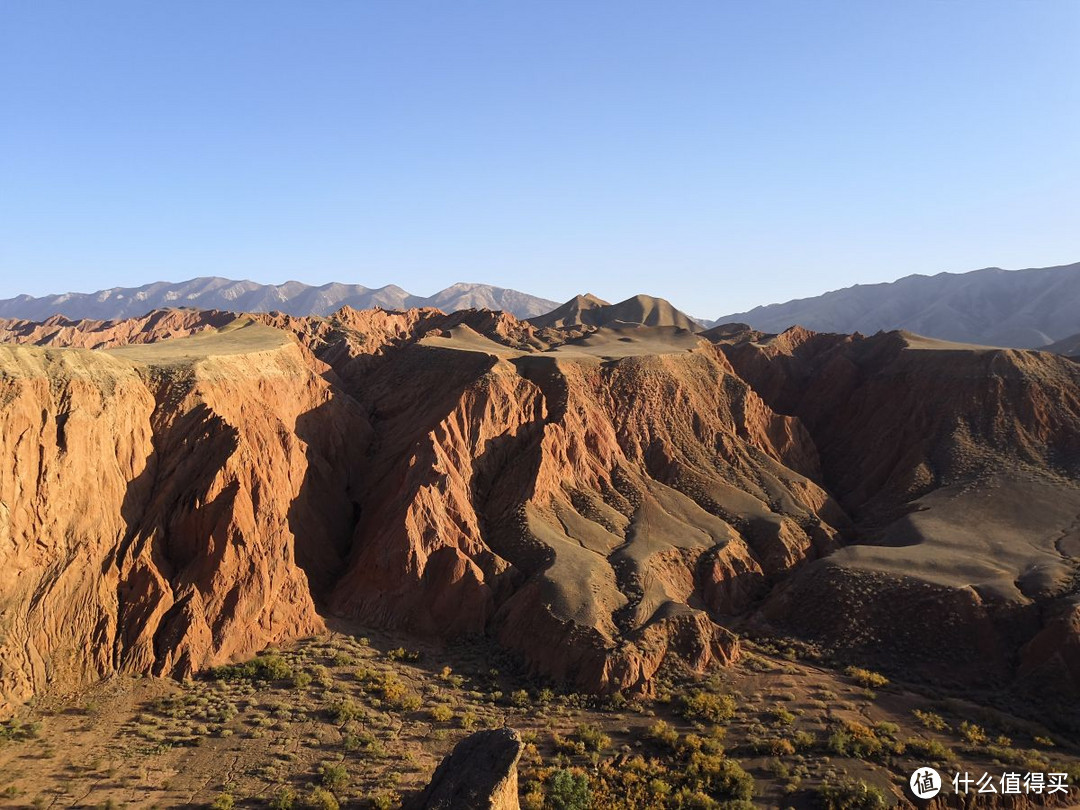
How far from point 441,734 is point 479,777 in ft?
33.1

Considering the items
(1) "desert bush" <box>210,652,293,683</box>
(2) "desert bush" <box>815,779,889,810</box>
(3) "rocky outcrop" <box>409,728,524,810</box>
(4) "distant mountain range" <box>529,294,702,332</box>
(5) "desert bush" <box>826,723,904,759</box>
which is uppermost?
(4) "distant mountain range" <box>529,294,702,332</box>

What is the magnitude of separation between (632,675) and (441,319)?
84050 mm

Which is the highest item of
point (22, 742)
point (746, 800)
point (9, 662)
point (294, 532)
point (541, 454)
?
point (541, 454)

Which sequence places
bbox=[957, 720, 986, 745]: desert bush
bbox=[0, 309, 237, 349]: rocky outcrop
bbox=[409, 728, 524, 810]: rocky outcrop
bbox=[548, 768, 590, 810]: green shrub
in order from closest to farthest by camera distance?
1. bbox=[409, 728, 524, 810]: rocky outcrop
2. bbox=[548, 768, 590, 810]: green shrub
3. bbox=[957, 720, 986, 745]: desert bush
4. bbox=[0, 309, 237, 349]: rocky outcrop

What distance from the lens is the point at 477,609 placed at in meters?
38.8

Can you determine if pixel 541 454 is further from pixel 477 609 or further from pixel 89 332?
pixel 89 332

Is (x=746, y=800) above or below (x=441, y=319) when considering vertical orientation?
below

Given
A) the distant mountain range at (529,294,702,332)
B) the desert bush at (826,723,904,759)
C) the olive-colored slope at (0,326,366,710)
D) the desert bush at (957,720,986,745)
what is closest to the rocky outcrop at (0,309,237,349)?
the distant mountain range at (529,294,702,332)

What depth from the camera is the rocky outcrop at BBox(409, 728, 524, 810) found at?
65.8ft

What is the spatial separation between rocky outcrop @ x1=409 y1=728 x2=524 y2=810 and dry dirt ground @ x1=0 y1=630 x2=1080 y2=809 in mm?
4389

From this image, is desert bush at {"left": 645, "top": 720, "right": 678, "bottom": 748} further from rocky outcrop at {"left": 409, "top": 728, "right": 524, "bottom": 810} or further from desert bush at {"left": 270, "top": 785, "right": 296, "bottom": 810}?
desert bush at {"left": 270, "top": 785, "right": 296, "bottom": 810}

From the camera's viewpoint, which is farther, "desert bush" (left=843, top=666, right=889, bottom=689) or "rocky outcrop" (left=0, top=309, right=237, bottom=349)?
"rocky outcrop" (left=0, top=309, right=237, bottom=349)

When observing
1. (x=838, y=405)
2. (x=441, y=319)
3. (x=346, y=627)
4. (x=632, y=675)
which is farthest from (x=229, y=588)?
(x=441, y=319)

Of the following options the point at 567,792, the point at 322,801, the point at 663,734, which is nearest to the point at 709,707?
the point at 663,734
